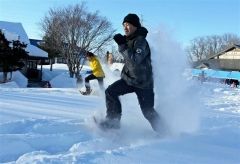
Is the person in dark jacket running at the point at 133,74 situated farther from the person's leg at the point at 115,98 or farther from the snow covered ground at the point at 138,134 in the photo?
the snow covered ground at the point at 138,134

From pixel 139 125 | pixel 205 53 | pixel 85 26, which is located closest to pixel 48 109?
pixel 139 125

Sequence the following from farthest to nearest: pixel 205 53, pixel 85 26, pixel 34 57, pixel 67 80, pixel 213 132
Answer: pixel 205 53
pixel 85 26
pixel 34 57
pixel 67 80
pixel 213 132

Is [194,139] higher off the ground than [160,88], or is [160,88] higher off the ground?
[160,88]

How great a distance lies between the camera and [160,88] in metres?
6.16

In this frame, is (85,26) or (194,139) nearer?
(194,139)

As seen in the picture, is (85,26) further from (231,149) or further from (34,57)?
(231,149)

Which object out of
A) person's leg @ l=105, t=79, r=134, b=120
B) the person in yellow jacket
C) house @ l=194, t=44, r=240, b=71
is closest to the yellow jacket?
the person in yellow jacket

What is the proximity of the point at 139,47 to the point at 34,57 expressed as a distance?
33.4m

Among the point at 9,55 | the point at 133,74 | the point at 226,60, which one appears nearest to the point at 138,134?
the point at 133,74

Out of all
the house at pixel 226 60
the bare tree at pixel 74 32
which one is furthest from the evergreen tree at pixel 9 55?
the house at pixel 226 60

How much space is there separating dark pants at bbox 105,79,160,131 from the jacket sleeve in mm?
408

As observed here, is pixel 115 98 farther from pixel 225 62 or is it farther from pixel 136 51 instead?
pixel 225 62

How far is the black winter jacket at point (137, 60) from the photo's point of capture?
482cm

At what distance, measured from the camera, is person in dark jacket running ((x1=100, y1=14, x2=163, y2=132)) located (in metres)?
4.85
